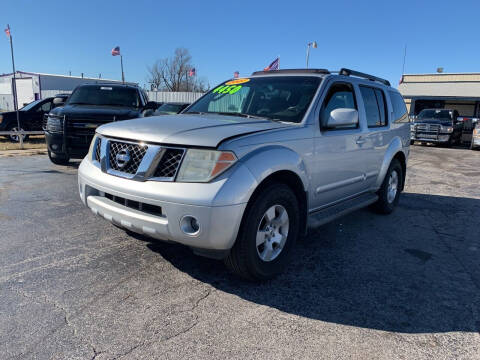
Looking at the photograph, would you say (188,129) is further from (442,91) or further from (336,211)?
(442,91)

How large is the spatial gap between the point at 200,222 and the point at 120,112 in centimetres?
550

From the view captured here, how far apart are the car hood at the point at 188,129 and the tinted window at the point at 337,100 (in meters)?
0.60

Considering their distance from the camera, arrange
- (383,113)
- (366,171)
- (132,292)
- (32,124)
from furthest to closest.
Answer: (32,124) < (383,113) < (366,171) < (132,292)

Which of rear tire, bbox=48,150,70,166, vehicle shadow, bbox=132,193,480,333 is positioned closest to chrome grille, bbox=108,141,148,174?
vehicle shadow, bbox=132,193,480,333

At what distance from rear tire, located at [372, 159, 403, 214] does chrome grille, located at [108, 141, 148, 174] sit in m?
3.63

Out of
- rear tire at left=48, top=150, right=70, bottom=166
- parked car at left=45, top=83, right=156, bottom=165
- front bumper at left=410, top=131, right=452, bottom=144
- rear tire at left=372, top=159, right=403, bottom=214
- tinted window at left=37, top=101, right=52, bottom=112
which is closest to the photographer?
rear tire at left=372, top=159, right=403, bottom=214

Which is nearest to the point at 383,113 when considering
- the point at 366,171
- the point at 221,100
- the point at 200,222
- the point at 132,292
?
the point at 366,171

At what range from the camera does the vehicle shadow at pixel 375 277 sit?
2744 millimetres

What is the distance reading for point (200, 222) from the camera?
2.58m

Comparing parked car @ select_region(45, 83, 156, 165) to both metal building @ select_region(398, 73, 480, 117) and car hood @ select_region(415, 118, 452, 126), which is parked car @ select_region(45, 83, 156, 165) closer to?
car hood @ select_region(415, 118, 452, 126)

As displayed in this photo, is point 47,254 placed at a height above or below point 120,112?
below

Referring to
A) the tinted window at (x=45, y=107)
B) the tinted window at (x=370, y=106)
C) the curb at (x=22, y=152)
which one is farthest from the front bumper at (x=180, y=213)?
the tinted window at (x=45, y=107)

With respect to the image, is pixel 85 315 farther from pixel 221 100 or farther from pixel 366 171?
pixel 366 171

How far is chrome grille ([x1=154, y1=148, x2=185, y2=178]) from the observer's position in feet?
9.02
